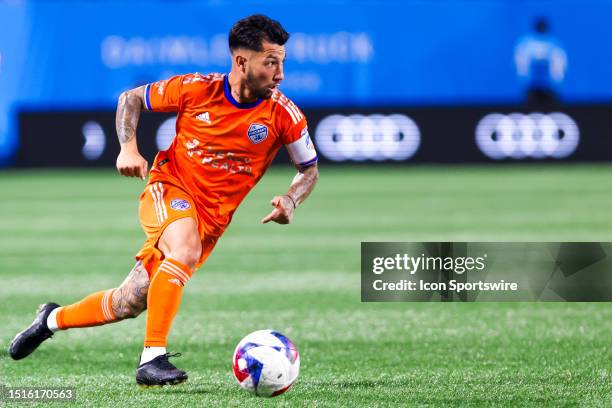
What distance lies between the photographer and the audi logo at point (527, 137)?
2248 cm

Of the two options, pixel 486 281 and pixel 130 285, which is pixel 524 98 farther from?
pixel 130 285

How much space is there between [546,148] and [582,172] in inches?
47.2

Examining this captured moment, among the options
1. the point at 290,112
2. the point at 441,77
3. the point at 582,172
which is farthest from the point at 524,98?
the point at 290,112

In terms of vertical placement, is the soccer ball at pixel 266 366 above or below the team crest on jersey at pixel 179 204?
below

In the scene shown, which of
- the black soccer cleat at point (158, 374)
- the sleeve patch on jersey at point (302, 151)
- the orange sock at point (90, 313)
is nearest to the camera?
the black soccer cleat at point (158, 374)

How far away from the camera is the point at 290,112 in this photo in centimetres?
603

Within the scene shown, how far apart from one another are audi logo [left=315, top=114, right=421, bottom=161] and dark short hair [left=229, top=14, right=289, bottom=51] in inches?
655

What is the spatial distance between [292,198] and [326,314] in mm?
2424

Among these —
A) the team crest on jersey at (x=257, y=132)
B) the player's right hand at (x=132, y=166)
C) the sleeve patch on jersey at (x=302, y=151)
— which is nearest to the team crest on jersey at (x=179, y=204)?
the player's right hand at (x=132, y=166)

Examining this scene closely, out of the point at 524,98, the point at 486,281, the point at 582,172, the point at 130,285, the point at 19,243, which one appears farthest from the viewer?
the point at 524,98

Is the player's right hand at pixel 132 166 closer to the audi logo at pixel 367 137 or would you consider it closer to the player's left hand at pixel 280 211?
the player's left hand at pixel 280 211

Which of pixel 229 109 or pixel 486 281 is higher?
pixel 229 109

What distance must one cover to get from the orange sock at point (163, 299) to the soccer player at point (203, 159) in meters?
0.05

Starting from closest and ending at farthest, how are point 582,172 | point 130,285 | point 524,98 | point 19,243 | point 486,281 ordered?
1. point 130,285
2. point 486,281
3. point 19,243
4. point 582,172
5. point 524,98
